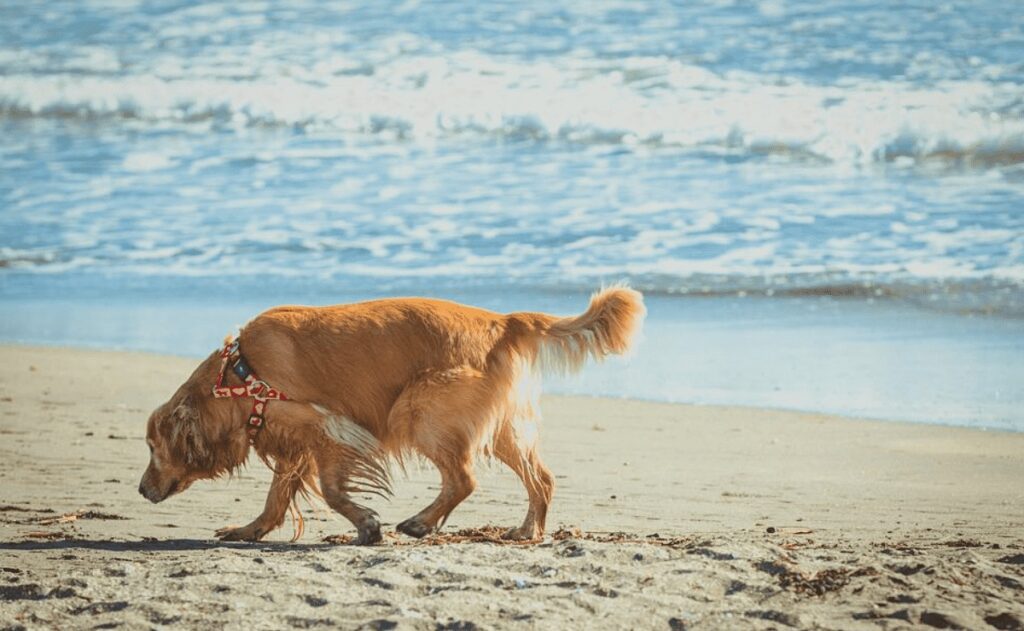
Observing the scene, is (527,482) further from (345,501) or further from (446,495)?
(345,501)

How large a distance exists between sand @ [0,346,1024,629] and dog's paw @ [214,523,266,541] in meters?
0.11

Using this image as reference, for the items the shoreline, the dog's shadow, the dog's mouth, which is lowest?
the dog's shadow

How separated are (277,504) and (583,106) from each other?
1516cm

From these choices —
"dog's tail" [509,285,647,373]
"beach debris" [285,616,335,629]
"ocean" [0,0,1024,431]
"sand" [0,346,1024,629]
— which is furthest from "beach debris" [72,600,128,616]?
"ocean" [0,0,1024,431]

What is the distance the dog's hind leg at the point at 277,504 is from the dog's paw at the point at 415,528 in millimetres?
462

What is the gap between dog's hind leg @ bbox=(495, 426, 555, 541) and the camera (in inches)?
229

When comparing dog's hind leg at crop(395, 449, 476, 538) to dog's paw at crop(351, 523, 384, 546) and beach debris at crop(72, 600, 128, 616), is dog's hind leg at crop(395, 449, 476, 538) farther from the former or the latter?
beach debris at crop(72, 600, 128, 616)

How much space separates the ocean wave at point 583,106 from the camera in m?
17.6

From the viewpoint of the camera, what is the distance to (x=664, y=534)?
5832 millimetres

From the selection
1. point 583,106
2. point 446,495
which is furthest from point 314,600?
point 583,106

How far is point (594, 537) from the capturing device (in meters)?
5.71

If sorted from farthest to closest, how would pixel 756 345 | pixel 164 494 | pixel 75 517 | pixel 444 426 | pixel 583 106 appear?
pixel 583 106
pixel 756 345
pixel 75 517
pixel 164 494
pixel 444 426

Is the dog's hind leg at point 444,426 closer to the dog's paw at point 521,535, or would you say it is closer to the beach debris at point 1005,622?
the dog's paw at point 521,535

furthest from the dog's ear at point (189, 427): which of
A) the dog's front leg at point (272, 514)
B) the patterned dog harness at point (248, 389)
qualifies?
the dog's front leg at point (272, 514)
